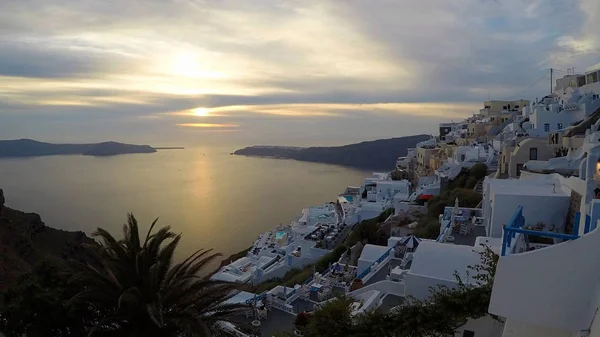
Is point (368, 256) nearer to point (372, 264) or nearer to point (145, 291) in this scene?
point (372, 264)

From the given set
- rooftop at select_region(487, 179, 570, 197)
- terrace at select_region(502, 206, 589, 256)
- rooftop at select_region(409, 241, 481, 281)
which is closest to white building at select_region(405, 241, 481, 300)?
rooftop at select_region(409, 241, 481, 281)

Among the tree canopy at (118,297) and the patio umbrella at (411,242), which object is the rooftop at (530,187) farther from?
the tree canopy at (118,297)

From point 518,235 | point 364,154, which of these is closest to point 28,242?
point 518,235

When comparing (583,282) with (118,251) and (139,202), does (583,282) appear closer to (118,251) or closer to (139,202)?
(118,251)

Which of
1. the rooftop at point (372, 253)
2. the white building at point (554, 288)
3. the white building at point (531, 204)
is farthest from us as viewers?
the rooftop at point (372, 253)

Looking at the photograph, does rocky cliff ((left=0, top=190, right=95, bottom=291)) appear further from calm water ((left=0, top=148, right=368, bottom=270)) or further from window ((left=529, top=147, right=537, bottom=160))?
window ((left=529, top=147, right=537, bottom=160))

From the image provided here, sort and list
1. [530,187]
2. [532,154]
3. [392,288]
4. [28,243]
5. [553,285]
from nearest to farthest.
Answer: [553,285] < [392,288] < [530,187] < [532,154] < [28,243]

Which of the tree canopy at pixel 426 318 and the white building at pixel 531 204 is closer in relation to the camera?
the tree canopy at pixel 426 318

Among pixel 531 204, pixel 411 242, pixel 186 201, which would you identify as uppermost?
pixel 531 204

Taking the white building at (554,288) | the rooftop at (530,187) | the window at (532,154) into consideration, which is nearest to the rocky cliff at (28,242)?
the rooftop at (530,187)
